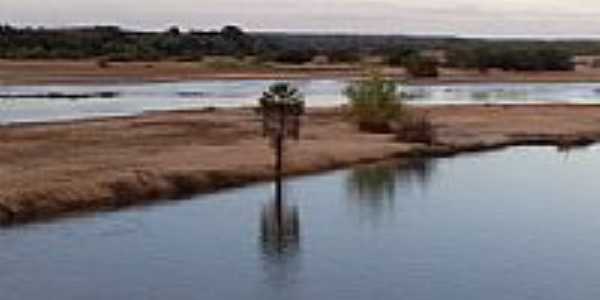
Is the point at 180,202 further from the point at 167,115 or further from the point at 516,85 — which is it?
the point at 516,85

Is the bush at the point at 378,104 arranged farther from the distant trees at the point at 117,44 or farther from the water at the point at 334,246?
the distant trees at the point at 117,44

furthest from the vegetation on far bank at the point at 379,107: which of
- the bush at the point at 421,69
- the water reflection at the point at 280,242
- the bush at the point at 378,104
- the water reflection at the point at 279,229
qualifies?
the bush at the point at 421,69

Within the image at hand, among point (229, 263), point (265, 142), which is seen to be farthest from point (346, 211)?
point (265, 142)

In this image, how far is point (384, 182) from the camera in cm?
3934

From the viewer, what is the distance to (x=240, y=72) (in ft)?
375

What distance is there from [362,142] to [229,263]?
2350 cm

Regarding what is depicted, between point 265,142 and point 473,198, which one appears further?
point 265,142

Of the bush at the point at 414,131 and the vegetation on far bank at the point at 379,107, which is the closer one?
the bush at the point at 414,131

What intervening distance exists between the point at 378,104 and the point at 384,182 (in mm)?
14869

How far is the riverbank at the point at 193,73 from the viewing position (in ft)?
328

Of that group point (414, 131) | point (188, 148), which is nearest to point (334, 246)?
point (188, 148)

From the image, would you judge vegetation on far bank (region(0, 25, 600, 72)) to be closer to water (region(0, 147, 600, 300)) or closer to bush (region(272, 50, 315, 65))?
bush (region(272, 50, 315, 65))

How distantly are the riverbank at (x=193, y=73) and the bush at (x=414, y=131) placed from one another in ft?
145

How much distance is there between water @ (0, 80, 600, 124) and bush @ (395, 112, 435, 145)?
15584 mm
